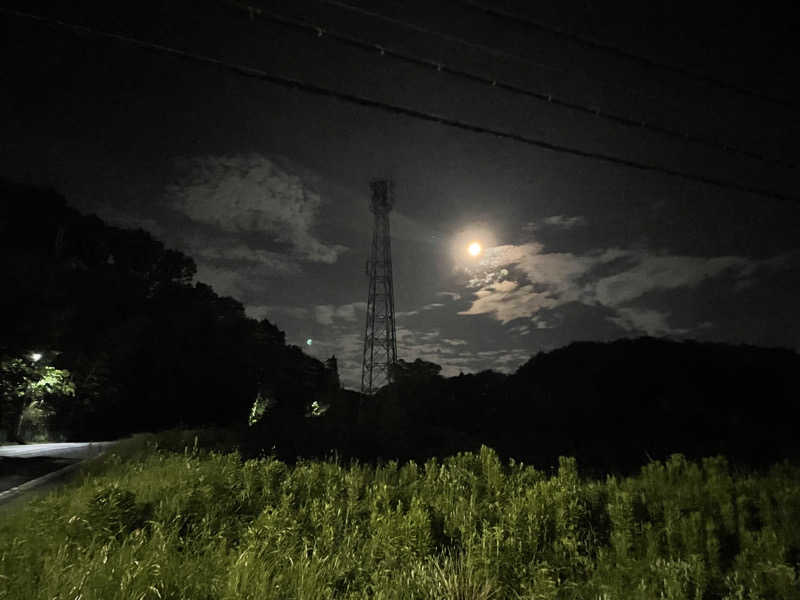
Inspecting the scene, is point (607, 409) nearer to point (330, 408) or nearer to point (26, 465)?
point (330, 408)

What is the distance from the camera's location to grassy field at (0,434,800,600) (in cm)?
342

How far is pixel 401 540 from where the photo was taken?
4.32 m

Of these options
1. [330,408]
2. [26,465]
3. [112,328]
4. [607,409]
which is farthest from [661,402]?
[112,328]

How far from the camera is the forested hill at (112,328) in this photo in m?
12.9

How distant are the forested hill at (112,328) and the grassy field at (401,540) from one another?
862cm

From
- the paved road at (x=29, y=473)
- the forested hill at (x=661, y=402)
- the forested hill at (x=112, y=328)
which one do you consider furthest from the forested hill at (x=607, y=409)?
the forested hill at (x=112, y=328)

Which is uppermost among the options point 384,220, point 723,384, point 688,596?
point 384,220

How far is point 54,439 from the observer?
23.3m

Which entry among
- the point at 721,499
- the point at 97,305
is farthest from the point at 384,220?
the point at 721,499

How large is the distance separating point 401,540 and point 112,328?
25369mm

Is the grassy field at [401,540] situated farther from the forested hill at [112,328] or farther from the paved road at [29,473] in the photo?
the forested hill at [112,328]

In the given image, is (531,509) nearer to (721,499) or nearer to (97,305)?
(721,499)

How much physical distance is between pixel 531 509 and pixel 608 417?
12.5 m

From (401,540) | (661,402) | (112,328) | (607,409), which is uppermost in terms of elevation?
(112,328)
